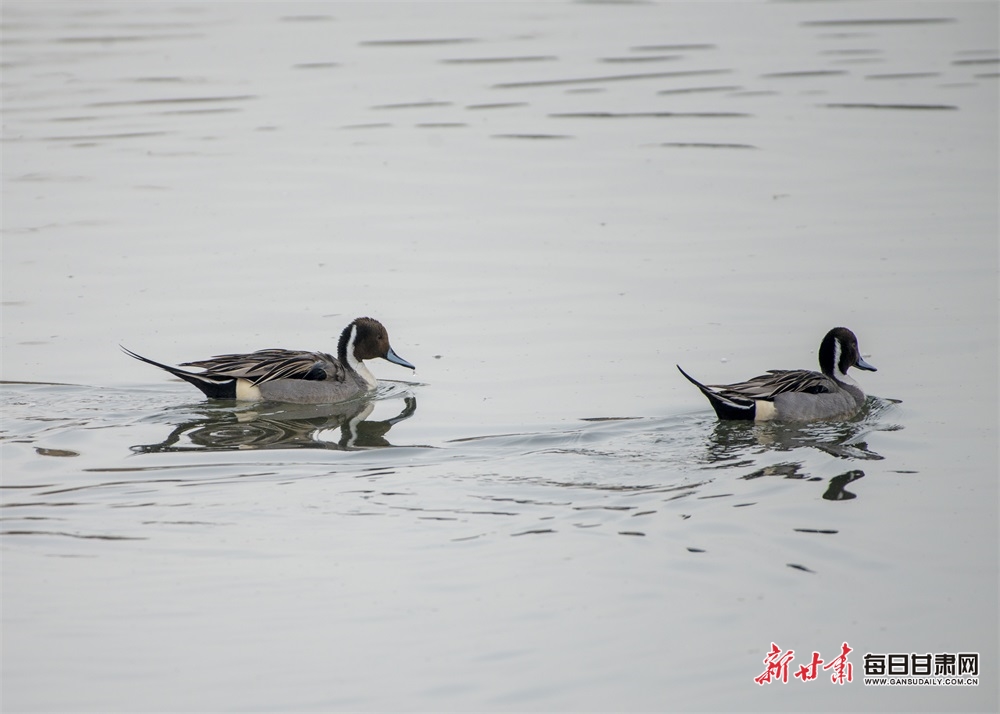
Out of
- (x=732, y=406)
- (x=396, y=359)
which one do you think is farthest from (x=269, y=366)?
(x=732, y=406)

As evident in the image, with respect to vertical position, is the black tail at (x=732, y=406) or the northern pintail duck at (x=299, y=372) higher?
the northern pintail duck at (x=299, y=372)

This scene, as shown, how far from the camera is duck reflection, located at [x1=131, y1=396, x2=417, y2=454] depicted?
29.0ft

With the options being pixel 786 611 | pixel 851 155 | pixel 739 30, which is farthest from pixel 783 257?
pixel 739 30

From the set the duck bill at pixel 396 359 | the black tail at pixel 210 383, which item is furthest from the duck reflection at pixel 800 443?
the black tail at pixel 210 383

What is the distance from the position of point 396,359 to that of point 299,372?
2.65ft

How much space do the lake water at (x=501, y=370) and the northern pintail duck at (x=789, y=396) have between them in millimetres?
153

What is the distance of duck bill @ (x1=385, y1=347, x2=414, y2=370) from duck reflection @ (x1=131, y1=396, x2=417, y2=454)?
1.08 ft

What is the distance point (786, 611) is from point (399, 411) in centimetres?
426

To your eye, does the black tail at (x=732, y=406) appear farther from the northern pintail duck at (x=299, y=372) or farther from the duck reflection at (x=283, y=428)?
the northern pintail duck at (x=299, y=372)

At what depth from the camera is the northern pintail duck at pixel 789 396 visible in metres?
9.02

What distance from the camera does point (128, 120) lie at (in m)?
18.9

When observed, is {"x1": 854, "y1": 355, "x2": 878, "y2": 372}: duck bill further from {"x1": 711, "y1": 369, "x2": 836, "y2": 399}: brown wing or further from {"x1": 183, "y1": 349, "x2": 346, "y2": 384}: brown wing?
{"x1": 183, "y1": 349, "x2": 346, "y2": 384}: brown wing

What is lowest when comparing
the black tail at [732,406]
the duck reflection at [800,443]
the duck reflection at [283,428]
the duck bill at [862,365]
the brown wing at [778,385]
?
the duck reflection at [800,443]

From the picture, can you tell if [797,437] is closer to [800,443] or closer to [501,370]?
[800,443]
